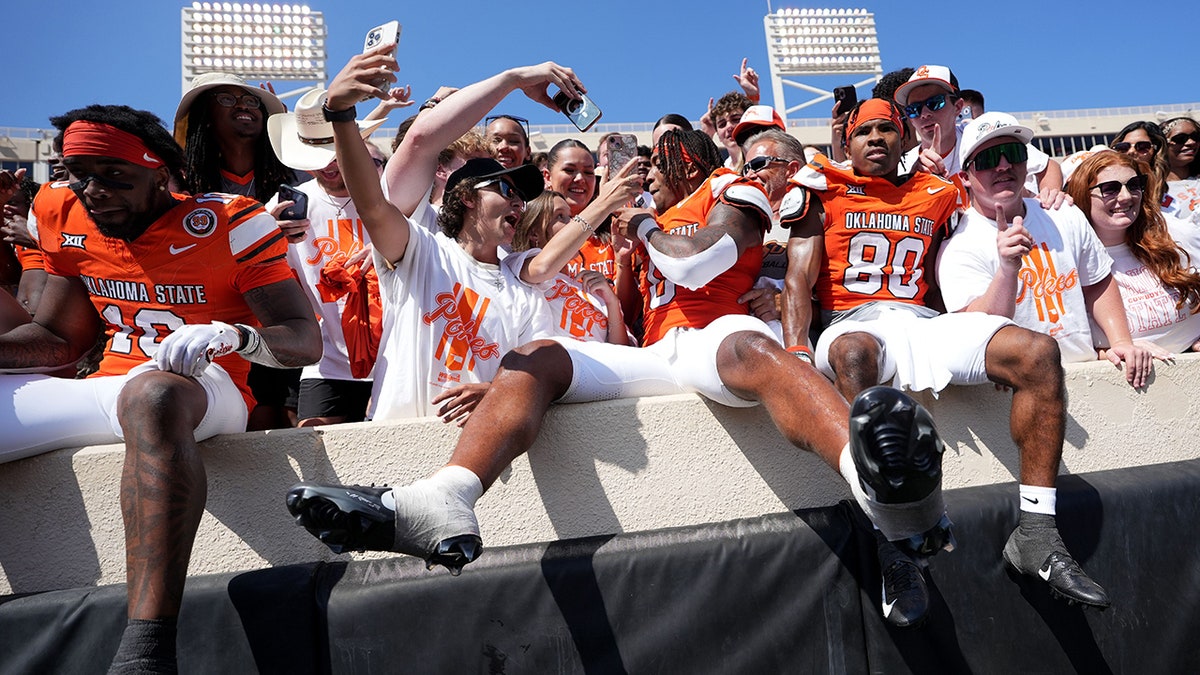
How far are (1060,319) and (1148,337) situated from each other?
0.60 metres

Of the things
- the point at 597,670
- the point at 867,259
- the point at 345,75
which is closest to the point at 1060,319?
the point at 867,259

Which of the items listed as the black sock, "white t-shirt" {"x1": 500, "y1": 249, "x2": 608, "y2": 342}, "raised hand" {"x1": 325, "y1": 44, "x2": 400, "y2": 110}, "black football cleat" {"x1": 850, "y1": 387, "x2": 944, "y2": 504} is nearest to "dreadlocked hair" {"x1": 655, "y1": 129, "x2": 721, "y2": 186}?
"white t-shirt" {"x1": 500, "y1": 249, "x2": 608, "y2": 342}

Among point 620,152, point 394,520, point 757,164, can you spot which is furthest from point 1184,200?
point 394,520

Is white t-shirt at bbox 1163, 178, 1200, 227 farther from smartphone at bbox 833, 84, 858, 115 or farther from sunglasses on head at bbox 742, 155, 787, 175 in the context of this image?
sunglasses on head at bbox 742, 155, 787, 175

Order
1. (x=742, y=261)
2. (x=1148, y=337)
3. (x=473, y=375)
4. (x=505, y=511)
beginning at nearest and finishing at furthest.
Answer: (x=505, y=511)
(x=473, y=375)
(x=742, y=261)
(x=1148, y=337)

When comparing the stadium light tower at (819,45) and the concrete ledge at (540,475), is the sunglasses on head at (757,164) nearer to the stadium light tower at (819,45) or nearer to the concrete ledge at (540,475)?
the concrete ledge at (540,475)

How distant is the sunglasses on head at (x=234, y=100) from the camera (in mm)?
3635

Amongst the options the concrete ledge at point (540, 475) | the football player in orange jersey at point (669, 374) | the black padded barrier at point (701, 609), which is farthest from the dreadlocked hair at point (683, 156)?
the black padded barrier at point (701, 609)

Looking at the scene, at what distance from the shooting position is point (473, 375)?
9.78 ft

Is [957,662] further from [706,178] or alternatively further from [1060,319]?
[706,178]

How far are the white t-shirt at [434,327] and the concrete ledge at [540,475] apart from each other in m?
0.27

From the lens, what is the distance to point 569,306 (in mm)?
3357

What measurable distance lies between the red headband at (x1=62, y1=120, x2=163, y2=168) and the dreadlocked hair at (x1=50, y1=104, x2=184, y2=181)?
0.09ft

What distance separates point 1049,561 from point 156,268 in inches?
115
